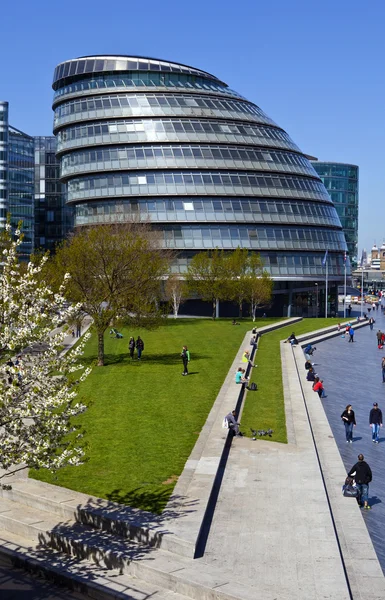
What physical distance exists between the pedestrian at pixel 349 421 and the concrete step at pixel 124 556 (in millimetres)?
14271

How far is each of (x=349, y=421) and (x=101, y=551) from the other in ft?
51.3

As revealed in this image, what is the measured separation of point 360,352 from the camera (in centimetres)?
6819

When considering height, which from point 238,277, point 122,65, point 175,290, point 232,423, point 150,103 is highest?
point 122,65

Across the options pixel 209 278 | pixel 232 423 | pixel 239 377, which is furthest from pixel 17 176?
pixel 232 423

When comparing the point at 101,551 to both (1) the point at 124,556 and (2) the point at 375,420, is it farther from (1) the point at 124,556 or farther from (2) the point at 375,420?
(2) the point at 375,420

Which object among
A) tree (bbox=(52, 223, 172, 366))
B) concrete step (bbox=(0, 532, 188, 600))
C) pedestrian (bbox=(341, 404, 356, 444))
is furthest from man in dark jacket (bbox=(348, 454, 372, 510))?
tree (bbox=(52, 223, 172, 366))

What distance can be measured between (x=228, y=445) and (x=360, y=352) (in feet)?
139

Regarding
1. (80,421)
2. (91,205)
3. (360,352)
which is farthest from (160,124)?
(80,421)

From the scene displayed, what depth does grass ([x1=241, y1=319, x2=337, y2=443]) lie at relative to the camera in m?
31.4

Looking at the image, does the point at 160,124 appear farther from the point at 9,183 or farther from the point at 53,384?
the point at 53,384

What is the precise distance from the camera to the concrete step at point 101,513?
1805 centimetres

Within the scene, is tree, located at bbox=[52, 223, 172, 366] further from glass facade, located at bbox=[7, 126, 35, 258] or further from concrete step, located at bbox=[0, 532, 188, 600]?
glass facade, located at bbox=[7, 126, 35, 258]

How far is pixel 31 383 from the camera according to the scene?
1647cm

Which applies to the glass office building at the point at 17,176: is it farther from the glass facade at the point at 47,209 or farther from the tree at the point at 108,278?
the tree at the point at 108,278
